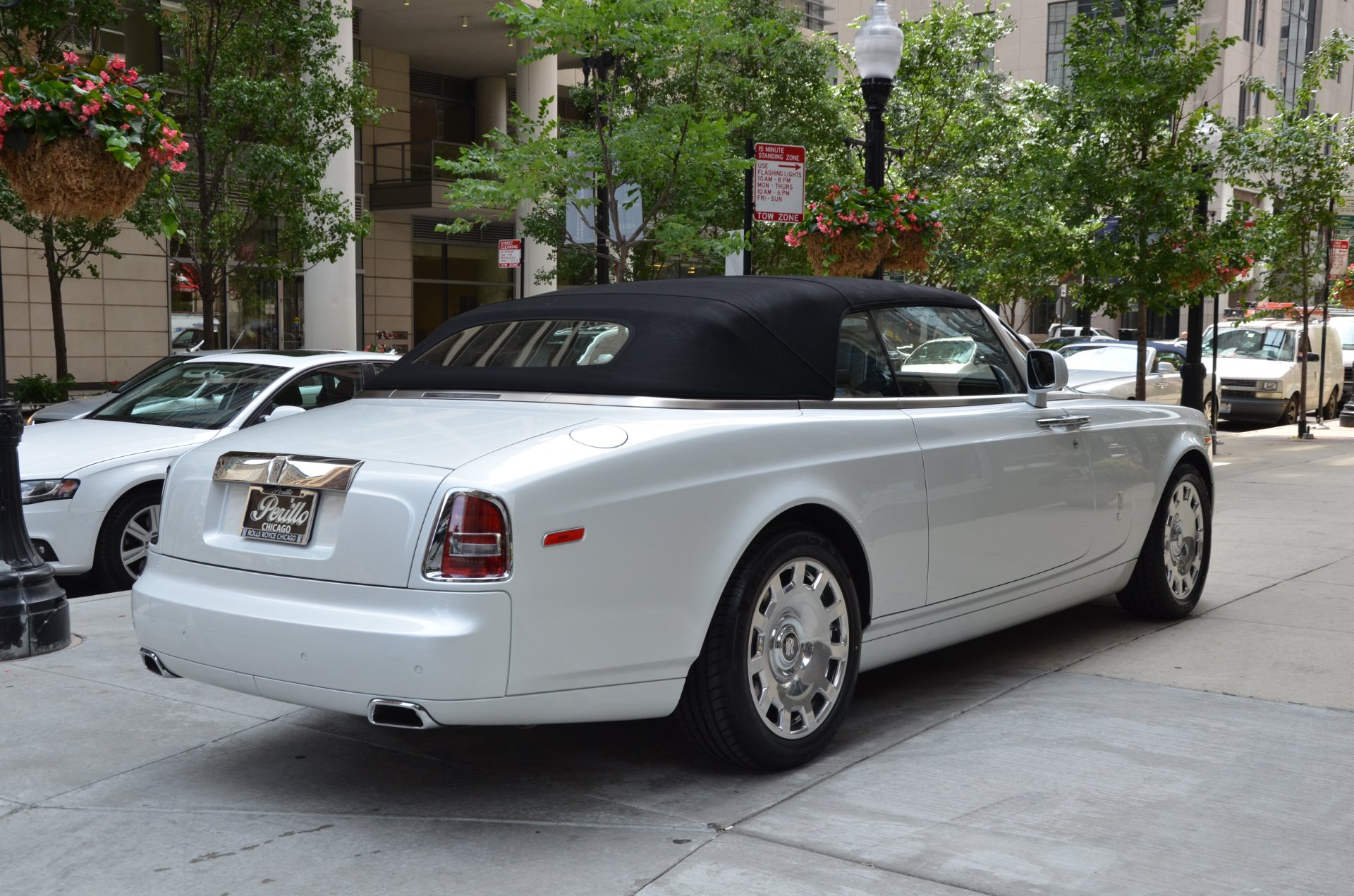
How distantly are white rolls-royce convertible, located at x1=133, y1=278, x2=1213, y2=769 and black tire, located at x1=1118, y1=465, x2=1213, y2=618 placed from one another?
1.01 metres

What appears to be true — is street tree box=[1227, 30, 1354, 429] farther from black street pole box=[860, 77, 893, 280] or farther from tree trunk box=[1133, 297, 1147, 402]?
black street pole box=[860, 77, 893, 280]

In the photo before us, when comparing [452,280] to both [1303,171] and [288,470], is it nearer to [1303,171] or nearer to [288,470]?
[1303,171]

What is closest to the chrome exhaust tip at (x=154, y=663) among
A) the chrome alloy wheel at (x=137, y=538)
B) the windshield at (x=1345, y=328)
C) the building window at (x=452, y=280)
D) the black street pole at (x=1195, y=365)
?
the chrome alloy wheel at (x=137, y=538)

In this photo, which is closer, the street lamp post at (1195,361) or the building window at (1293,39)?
the street lamp post at (1195,361)

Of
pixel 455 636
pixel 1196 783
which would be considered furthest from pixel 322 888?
pixel 1196 783

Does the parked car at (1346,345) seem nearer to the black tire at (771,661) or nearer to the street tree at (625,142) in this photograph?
the street tree at (625,142)

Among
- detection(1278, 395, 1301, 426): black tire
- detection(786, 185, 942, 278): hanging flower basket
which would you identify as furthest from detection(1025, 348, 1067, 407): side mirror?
detection(1278, 395, 1301, 426): black tire

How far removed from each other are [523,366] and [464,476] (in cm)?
114

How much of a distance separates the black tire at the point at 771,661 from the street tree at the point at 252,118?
12.2 meters

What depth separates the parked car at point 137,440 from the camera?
25.2ft

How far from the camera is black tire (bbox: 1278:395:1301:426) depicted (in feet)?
73.5

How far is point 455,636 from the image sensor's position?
3646 millimetres

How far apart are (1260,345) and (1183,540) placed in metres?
18.3

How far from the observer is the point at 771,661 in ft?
14.4
